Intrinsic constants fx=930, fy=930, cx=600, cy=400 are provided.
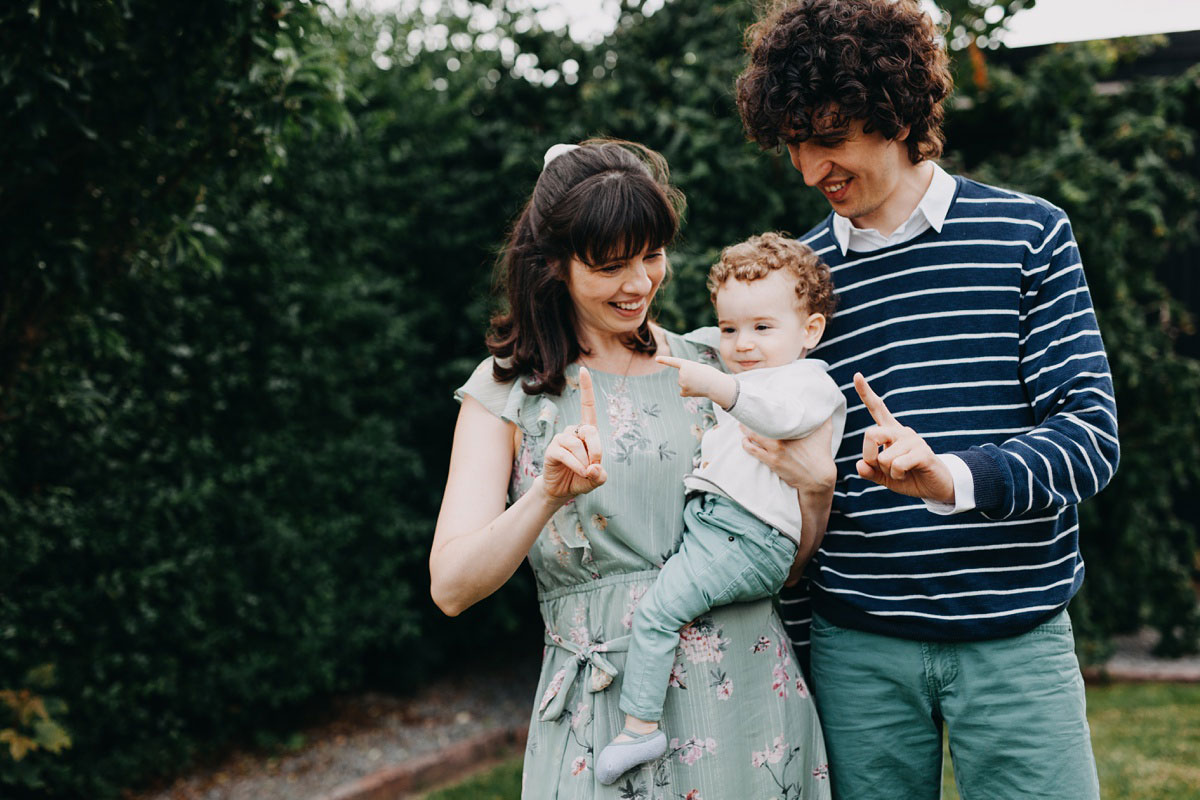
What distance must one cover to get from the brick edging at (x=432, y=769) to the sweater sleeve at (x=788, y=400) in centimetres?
283

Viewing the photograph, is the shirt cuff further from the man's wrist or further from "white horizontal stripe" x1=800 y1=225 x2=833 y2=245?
"white horizontal stripe" x1=800 y1=225 x2=833 y2=245

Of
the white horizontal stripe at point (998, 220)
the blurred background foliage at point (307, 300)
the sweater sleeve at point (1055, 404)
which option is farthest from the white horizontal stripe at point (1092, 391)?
the blurred background foliage at point (307, 300)

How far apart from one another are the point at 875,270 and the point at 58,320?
2.27m

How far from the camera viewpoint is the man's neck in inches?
71.8

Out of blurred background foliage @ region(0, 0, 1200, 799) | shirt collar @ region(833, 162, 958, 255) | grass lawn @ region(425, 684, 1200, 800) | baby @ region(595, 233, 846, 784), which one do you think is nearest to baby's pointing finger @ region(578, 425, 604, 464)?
baby @ region(595, 233, 846, 784)

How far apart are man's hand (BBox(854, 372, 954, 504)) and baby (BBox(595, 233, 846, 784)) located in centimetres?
21

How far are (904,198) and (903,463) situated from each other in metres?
0.61

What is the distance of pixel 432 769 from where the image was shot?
4.11m

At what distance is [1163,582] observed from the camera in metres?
5.03

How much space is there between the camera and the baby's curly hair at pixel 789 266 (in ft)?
6.06

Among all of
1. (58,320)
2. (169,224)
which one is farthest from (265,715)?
(169,224)

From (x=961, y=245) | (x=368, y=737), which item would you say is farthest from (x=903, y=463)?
(x=368, y=737)

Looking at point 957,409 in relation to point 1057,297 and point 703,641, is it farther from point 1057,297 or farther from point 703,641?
point 703,641

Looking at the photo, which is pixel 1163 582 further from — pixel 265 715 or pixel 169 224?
pixel 169 224
